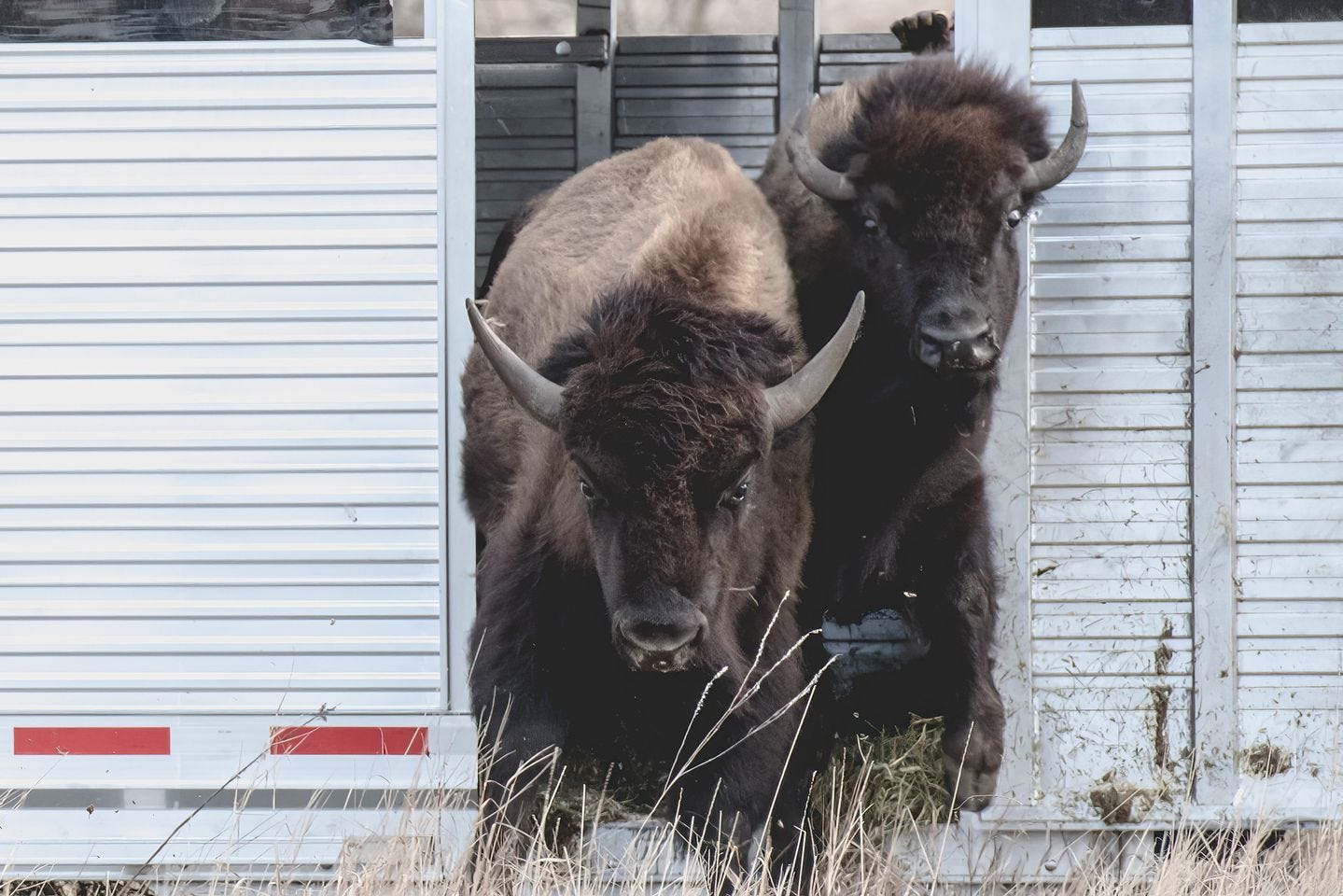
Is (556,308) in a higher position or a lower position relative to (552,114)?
lower

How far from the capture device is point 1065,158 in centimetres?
441

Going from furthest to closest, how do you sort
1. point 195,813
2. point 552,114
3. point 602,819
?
1. point 552,114
2. point 602,819
3. point 195,813

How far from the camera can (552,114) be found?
23.5 ft

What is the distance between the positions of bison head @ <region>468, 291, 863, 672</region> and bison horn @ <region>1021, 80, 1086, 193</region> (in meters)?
0.92

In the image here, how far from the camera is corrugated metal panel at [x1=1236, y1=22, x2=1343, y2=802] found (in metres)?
4.37

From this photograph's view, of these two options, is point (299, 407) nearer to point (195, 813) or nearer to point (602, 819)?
point (195, 813)

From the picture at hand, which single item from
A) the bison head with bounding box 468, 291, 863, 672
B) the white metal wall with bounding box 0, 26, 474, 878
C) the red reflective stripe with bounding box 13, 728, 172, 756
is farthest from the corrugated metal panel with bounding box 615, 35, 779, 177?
the red reflective stripe with bounding box 13, 728, 172, 756

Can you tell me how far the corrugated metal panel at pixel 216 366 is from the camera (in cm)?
439

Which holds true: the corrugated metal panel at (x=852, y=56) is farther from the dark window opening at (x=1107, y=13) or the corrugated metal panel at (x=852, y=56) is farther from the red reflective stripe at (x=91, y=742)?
the red reflective stripe at (x=91, y=742)

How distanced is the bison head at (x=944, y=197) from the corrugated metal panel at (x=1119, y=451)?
193 millimetres

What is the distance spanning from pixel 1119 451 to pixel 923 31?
288 centimetres

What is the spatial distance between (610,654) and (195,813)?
135cm

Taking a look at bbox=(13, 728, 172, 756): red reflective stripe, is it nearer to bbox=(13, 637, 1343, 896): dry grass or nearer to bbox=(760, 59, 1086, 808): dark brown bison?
bbox=(13, 637, 1343, 896): dry grass

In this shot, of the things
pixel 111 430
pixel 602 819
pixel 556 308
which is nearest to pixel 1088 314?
pixel 556 308
